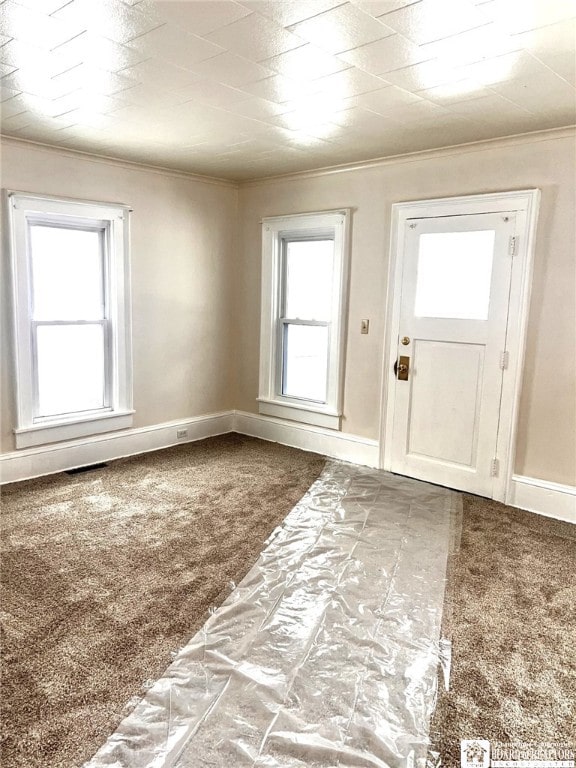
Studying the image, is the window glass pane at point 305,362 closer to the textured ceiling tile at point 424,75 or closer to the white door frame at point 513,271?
the white door frame at point 513,271

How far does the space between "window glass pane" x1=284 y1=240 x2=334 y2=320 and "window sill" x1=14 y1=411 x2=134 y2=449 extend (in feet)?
5.76

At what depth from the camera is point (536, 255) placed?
3416 millimetres

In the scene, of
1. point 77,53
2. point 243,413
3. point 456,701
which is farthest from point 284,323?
point 456,701

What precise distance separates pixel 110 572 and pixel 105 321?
230 cm

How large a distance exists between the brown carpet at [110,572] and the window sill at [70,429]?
0.94ft

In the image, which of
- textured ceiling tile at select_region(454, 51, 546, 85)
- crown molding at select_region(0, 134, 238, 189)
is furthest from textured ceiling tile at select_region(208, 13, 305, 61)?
crown molding at select_region(0, 134, 238, 189)

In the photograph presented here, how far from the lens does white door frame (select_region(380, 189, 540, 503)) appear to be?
135 inches

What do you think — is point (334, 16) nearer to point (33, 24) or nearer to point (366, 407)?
point (33, 24)

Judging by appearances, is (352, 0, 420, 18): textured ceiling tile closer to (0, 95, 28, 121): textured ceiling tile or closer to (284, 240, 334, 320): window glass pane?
(0, 95, 28, 121): textured ceiling tile

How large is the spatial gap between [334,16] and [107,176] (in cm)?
271

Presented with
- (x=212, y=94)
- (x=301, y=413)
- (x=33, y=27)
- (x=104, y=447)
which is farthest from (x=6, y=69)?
(x=301, y=413)

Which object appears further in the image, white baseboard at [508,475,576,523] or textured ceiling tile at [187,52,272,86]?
white baseboard at [508,475,576,523]

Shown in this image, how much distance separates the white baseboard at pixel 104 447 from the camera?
12.9 feet

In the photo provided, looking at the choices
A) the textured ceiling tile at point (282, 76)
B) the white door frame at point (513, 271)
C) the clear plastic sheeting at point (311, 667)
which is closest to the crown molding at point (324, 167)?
the textured ceiling tile at point (282, 76)
